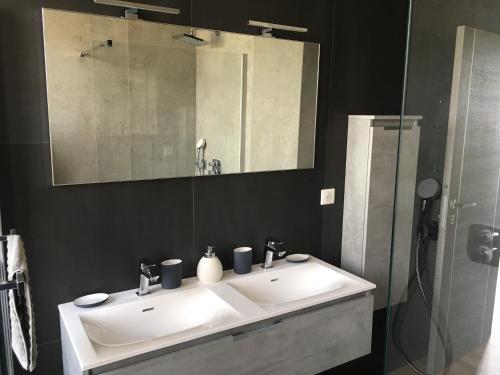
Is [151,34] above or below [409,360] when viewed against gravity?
above

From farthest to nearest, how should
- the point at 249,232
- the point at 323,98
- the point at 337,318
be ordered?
the point at 323,98, the point at 249,232, the point at 337,318

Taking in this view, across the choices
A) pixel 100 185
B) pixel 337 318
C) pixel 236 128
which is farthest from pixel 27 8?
pixel 337 318

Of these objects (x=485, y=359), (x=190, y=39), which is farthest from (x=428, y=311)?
(x=190, y=39)

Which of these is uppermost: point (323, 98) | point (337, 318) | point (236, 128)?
point (323, 98)

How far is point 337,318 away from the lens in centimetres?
206

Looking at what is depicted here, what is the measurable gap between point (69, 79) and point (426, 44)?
1.45 m

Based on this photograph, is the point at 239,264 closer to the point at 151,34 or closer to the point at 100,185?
the point at 100,185

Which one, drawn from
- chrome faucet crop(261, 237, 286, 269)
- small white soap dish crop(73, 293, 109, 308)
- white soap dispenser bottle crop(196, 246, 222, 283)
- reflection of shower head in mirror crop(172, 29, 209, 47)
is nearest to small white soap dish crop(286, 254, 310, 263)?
chrome faucet crop(261, 237, 286, 269)

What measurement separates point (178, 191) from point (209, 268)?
1.31 feet

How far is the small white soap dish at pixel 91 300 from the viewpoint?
1.82 meters

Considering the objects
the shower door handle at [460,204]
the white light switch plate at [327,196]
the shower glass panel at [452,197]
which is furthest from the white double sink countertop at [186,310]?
the shower door handle at [460,204]

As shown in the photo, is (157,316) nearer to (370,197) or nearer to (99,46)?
(99,46)

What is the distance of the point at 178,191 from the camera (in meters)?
2.10

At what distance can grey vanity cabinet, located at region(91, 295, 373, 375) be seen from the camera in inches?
64.0
